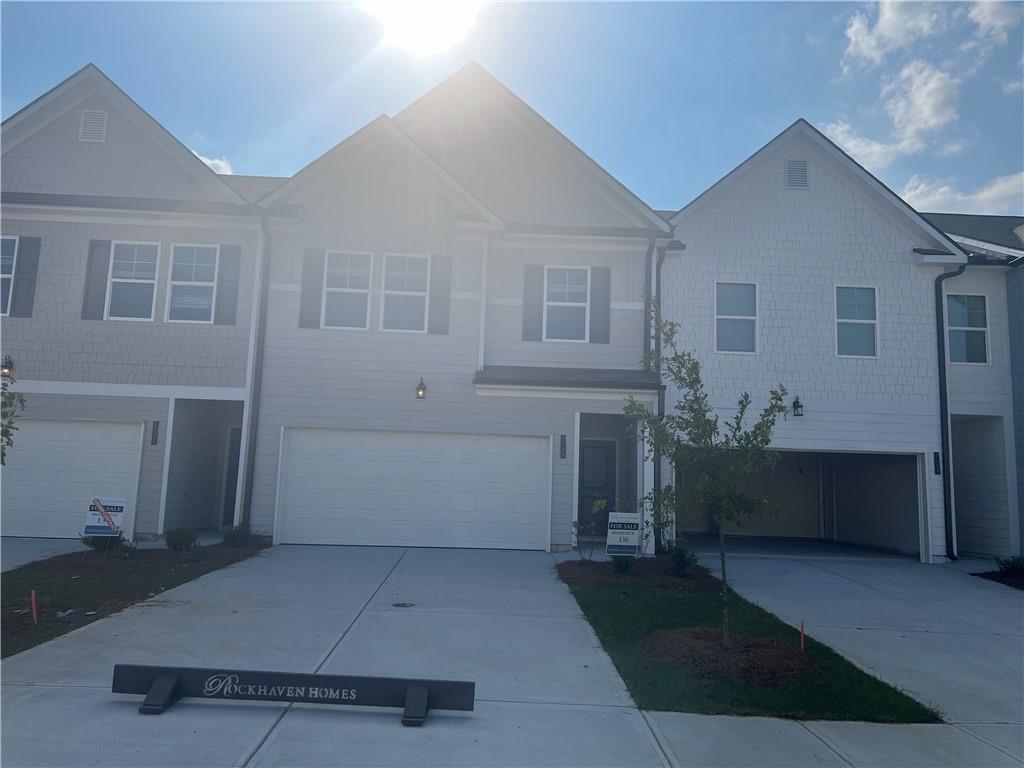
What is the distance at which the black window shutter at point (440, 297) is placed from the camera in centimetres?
1374

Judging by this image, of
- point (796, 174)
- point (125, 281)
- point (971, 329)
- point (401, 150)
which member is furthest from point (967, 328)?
point (125, 281)

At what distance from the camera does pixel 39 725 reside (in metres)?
5.02

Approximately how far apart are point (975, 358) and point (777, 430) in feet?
14.8

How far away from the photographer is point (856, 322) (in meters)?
14.4

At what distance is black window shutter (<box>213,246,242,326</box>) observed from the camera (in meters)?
13.6

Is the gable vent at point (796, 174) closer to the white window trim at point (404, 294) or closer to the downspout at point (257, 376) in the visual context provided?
the white window trim at point (404, 294)

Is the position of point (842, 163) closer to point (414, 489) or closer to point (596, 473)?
point (596, 473)

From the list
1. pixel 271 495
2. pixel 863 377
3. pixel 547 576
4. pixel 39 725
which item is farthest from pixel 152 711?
pixel 863 377

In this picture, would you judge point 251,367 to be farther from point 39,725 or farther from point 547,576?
point 39,725

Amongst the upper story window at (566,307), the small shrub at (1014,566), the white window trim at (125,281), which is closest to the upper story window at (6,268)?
the white window trim at (125,281)

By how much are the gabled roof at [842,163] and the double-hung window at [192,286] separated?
28.6 ft

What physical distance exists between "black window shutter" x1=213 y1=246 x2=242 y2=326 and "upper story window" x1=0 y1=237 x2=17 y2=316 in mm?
3698

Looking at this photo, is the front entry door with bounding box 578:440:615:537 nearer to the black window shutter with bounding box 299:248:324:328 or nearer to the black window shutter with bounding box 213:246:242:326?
the black window shutter with bounding box 299:248:324:328

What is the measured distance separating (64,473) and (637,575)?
10.1 metres
